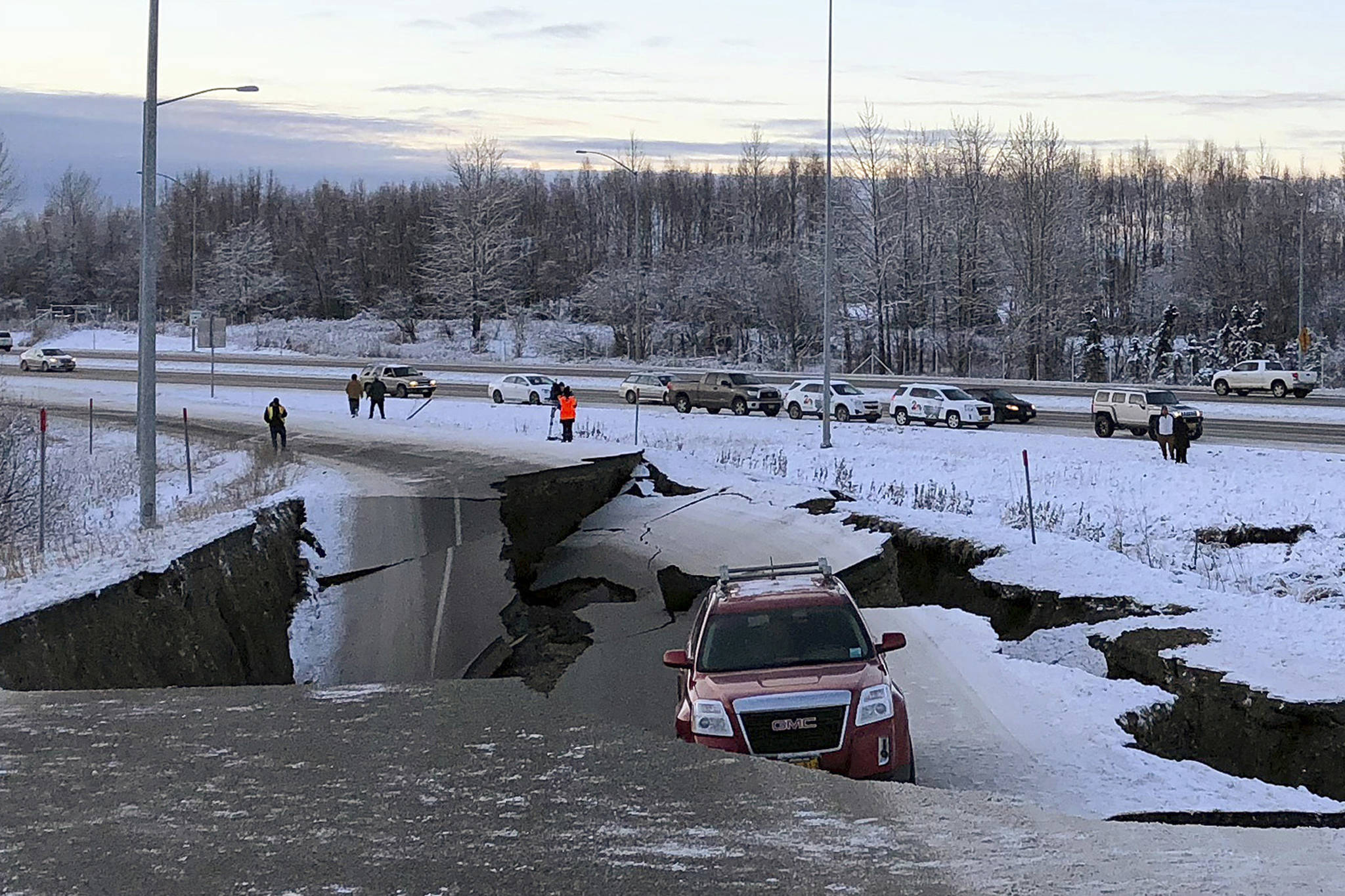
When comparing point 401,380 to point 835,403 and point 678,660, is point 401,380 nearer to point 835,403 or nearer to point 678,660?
point 835,403

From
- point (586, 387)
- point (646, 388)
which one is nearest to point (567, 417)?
point (646, 388)

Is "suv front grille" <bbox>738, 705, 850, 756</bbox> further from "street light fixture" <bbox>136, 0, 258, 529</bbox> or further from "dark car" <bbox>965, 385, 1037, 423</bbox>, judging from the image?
"dark car" <bbox>965, 385, 1037, 423</bbox>

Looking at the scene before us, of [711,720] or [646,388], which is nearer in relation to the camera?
[711,720]

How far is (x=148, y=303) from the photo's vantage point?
67.5ft

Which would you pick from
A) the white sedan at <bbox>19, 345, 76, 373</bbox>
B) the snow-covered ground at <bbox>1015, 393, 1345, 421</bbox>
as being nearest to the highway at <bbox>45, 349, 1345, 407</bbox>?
the snow-covered ground at <bbox>1015, 393, 1345, 421</bbox>

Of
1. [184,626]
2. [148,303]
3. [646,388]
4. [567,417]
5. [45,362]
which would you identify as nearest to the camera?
[184,626]

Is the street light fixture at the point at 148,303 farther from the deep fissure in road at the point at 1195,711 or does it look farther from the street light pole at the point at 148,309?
the deep fissure in road at the point at 1195,711

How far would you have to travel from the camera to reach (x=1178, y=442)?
106ft

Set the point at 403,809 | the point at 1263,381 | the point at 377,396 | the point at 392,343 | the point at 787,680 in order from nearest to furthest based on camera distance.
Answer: the point at 403,809 → the point at 787,680 → the point at 377,396 → the point at 1263,381 → the point at 392,343

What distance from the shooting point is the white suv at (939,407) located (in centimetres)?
4247

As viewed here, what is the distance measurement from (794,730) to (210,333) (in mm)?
36617

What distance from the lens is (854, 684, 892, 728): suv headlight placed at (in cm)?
948

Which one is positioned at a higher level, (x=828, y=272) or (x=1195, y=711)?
(x=828, y=272)

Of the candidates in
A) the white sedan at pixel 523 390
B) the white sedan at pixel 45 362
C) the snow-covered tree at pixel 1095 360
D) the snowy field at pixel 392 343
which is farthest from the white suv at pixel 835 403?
the white sedan at pixel 45 362
